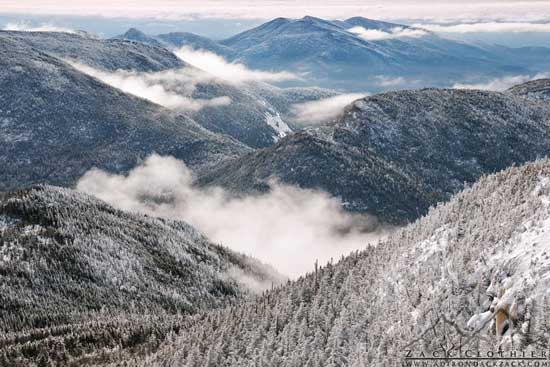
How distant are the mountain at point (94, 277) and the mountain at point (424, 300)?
72.0 ft

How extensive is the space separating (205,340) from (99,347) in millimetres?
27088

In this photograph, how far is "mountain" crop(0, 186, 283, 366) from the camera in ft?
230

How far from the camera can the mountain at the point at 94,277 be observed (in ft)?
230

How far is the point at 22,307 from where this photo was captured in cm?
9106

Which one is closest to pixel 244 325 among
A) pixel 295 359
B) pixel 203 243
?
pixel 295 359

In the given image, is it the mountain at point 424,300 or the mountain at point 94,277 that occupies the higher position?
the mountain at point 424,300

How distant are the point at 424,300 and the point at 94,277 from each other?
300 ft

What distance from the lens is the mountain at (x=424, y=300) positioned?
25.9 m

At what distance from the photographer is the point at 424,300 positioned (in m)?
33.0

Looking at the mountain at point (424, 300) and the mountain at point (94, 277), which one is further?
the mountain at point (94, 277)

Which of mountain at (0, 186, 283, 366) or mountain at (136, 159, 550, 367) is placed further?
mountain at (0, 186, 283, 366)

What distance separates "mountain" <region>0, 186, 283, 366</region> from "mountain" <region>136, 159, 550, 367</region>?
22.0 m

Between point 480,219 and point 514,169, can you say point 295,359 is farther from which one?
point 514,169

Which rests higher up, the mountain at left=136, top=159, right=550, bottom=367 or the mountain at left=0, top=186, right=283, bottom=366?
the mountain at left=136, top=159, right=550, bottom=367
